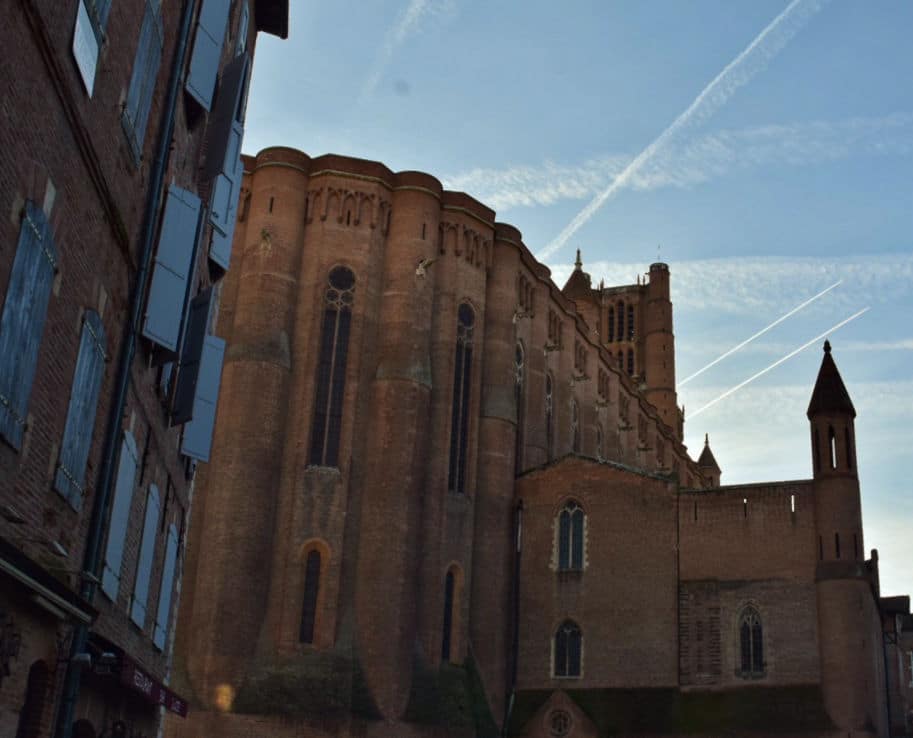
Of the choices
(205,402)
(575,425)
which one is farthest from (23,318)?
(575,425)

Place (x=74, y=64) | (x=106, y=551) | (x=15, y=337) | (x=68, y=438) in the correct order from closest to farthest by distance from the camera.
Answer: (x=15, y=337)
(x=74, y=64)
(x=68, y=438)
(x=106, y=551)

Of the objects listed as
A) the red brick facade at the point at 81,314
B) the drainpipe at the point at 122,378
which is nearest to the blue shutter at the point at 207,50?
the red brick facade at the point at 81,314

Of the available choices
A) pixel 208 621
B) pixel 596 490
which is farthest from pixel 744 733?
pixel 208 621

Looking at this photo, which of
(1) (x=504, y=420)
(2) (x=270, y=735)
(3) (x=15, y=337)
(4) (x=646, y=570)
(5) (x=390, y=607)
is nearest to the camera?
(3) (x=15, y=337)

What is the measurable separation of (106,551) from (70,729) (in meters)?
2.10

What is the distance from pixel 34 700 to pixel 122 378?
143 inches

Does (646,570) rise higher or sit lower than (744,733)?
higher

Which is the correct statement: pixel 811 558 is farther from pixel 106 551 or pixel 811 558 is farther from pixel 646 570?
pixel 106 551

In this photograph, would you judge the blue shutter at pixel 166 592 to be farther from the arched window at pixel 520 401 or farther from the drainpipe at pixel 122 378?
the arched window at pixel 520 401

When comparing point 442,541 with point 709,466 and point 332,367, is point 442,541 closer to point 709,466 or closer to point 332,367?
point 332,367

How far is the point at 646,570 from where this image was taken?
36062 mm

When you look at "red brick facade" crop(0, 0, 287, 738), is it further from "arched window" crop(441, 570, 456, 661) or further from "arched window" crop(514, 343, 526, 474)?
"arched window" crop(514, 343, 526, 474)

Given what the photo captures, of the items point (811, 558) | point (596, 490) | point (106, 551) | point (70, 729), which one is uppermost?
point (596, 490)

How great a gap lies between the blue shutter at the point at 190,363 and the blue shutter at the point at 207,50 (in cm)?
301
